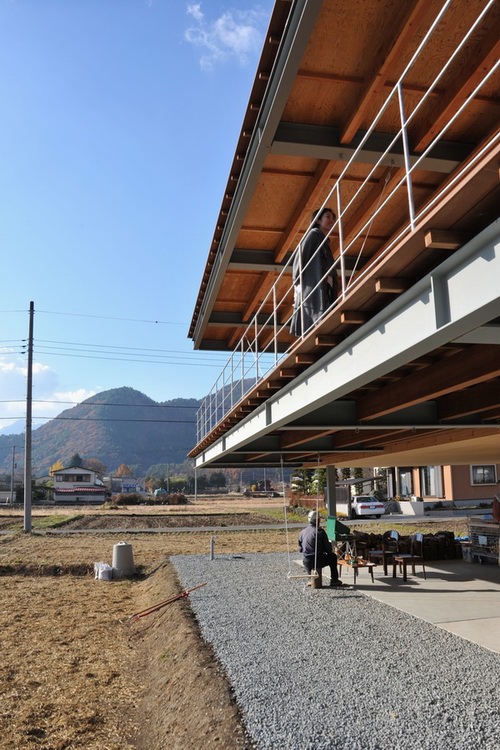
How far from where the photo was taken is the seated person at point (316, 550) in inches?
433

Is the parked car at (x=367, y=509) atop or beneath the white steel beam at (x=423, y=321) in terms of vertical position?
beneath

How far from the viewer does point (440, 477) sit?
131 ft

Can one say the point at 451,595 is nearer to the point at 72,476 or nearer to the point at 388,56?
the point at 388,56

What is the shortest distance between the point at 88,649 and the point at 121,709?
2.63 meters

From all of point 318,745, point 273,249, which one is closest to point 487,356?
point 318,745

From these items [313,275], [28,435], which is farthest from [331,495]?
[28,435]

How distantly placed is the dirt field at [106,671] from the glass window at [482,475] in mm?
29065

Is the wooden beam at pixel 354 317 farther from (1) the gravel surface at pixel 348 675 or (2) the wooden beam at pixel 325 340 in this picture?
(1) the gravel surface at pixel 348 675

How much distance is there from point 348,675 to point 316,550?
188 inches

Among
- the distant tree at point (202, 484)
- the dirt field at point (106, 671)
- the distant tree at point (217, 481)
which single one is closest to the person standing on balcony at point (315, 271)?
the dirt field at point (106, 671)

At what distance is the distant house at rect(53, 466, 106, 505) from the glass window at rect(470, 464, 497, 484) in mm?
41212

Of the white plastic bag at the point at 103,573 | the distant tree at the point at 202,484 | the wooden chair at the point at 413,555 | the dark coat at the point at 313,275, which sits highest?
the dark coat at the point at 313,275

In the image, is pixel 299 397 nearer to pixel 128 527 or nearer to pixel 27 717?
pixel 27 717

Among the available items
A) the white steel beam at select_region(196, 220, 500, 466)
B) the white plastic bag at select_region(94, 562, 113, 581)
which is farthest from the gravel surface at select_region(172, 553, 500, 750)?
the white plastic bag at select_region(94, 562, 113, 581)
